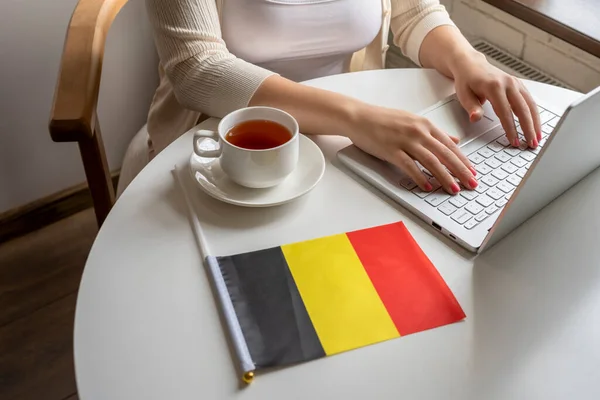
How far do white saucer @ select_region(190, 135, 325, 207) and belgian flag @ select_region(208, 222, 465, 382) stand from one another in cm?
8

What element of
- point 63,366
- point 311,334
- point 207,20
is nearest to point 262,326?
point 311,334

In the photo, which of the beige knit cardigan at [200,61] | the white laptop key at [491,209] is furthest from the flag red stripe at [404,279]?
the beige knit cardigan at [200,61]

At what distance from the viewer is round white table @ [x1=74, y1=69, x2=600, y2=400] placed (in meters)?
0.58

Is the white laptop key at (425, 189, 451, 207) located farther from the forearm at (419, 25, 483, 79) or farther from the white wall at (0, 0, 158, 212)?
the white wall at (0, 0, 158, 212)

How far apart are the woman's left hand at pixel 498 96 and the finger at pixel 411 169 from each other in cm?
17

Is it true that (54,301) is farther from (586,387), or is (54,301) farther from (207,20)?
(586,387)

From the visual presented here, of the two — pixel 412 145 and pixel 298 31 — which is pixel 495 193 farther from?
pixel 298 31

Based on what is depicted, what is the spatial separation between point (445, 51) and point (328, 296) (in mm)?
579

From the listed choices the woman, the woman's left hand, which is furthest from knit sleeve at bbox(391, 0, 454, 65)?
the woman's left hand

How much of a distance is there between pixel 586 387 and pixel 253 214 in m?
0.41

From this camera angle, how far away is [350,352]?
2.00 ft

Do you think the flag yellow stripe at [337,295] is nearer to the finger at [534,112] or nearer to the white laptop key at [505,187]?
the white laptop key at [505,187]

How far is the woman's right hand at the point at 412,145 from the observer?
794mm

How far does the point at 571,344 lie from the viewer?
0.63 m
